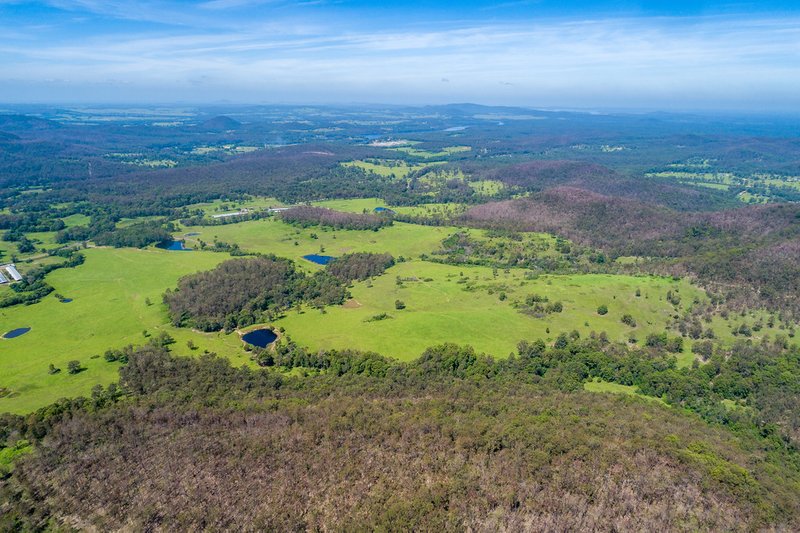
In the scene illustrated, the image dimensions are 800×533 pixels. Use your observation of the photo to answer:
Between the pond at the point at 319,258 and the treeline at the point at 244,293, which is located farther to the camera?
the pond at the point at 319,258

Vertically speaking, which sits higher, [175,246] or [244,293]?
[244,293]

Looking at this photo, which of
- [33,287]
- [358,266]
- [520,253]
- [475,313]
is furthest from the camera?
[520,253]

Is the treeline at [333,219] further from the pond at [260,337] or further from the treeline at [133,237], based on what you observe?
the pond at [260,337]

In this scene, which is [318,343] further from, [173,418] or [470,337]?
[173,418]

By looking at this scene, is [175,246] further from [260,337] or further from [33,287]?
[260,337]

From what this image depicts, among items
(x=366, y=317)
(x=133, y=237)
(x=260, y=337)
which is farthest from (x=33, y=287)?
(x=366, y=317)

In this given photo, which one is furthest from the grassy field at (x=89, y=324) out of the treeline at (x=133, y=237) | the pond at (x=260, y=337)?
the treeline at (x=133, y=237)
